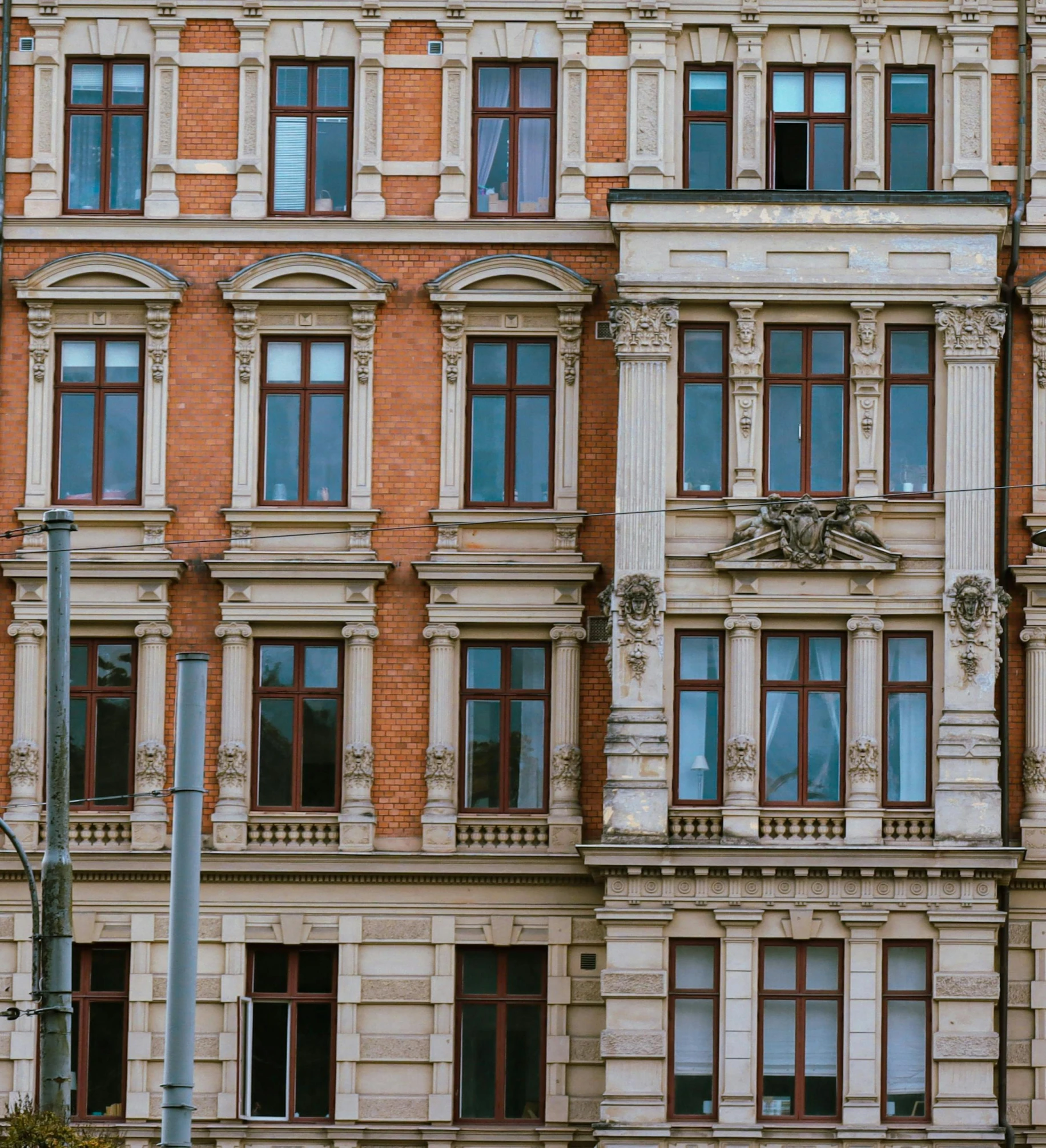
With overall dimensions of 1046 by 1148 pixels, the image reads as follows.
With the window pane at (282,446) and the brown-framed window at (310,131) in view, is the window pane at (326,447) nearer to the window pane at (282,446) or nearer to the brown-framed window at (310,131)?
the window pane at (282,446)

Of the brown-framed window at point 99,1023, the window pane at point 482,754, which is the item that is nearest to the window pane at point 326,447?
the window pane at point 482,754

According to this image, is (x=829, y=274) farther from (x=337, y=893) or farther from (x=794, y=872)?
(x=337, y=893)

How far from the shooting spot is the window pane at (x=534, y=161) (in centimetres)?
3322

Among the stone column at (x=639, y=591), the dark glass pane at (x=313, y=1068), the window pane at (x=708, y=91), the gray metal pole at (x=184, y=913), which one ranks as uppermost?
the window pane at (x=708, y=91)

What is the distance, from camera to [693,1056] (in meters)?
30.8

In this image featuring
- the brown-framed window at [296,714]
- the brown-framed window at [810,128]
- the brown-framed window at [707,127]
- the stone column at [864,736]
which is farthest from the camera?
the brown-framed window at [707,127]

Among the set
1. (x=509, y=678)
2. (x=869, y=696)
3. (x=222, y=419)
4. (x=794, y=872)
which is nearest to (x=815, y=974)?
(x=794, y=872)

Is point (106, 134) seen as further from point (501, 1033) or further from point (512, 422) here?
point (501, 1033)

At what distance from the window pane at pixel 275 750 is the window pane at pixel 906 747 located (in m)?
8.30

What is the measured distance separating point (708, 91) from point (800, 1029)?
43.2ft

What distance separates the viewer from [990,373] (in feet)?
103

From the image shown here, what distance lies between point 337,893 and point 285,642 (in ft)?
11.8

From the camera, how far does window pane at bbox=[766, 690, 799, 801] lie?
31.5 m

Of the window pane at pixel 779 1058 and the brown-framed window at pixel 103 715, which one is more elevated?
the brown-framed window at pixel 103 715
